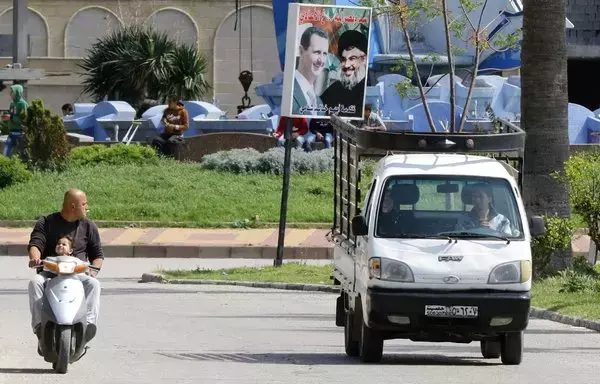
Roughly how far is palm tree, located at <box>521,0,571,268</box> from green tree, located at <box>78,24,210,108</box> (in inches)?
1415

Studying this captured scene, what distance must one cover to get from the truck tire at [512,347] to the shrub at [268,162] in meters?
20.2

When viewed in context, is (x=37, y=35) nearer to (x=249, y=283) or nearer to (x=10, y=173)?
(x=10, y=173)

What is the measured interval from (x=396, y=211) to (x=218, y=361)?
1946 millimetres

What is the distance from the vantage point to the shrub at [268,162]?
1339 inches

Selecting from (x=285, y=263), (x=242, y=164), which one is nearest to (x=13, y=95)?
(x=242, y=164)

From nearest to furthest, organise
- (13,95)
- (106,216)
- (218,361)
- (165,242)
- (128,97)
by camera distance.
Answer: (218,361) → (165,242) → (106,216) → (13,95) → (128,97)

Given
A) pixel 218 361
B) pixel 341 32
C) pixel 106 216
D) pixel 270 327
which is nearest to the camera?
pixel 218 361

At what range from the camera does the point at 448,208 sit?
46.7 feet

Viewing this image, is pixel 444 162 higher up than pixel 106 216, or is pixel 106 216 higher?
pixel 444 162

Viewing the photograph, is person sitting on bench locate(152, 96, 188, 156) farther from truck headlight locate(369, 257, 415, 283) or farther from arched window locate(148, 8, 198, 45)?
arched window locate(148, 8, 198, 45)

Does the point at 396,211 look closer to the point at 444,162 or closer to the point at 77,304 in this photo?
the point at 444,162

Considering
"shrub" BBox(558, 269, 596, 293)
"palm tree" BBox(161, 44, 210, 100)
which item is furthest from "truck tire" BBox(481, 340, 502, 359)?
"palm tree" BBox(161, 44, 210, 100)

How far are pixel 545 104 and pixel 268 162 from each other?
42.8 ft

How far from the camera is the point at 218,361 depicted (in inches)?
543
